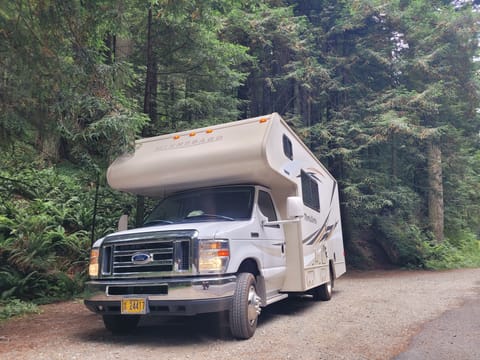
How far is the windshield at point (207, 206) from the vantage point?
6574 mm

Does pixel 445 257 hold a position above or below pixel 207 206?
below

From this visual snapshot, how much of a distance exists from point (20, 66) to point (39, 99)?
1.81 ft

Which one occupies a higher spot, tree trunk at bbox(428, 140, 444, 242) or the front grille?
tree trunk at bbox(428, 140, 444, 242)

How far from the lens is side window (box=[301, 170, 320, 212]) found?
835 centimetres

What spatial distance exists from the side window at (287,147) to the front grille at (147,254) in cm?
259

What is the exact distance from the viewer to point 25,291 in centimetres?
872

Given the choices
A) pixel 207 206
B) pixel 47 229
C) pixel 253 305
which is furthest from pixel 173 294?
pixel 47 229

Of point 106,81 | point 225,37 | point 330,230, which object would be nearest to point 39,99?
point 106,81

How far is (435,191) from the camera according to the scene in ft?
63.3

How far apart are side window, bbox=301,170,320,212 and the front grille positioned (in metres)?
3.42

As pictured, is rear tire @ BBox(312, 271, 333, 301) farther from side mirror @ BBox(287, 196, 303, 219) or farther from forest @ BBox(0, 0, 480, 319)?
forest @ BBox(0, 0, 480, 319)

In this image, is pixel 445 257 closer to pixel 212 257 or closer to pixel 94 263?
pixel 212 257

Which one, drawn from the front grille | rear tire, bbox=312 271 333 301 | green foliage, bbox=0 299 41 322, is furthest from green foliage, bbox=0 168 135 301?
rear tire, bbox=312 271 333 301

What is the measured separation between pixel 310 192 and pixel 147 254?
4.31 meters
